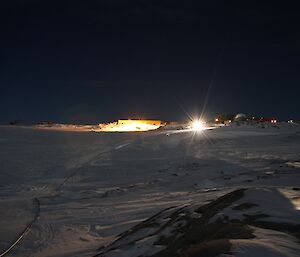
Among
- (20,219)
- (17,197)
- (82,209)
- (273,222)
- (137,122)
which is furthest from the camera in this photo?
(137,122)

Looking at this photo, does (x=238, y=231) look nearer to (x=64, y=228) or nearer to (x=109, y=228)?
(x=109, y=228)

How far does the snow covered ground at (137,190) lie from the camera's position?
4.12 m

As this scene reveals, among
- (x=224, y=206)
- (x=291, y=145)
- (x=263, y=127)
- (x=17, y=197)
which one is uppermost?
(x=263, y=127)

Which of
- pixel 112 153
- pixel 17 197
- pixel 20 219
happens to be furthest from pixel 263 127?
pixel 20 219

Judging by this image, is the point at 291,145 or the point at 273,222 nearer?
the point at 273,222

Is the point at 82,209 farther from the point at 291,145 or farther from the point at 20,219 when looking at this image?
the point at 291,145

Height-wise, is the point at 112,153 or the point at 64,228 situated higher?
the point at 112,153

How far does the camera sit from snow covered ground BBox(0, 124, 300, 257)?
162 inches

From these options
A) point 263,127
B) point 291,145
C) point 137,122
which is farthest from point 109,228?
point 137,122

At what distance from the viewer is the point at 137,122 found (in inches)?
2217

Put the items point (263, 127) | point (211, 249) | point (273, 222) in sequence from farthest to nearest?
point (263, 127) < point (273, 222) < point (211, 249)

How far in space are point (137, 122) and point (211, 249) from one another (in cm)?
5351

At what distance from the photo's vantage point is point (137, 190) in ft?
32.0

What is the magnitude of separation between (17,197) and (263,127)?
19.9 metres
